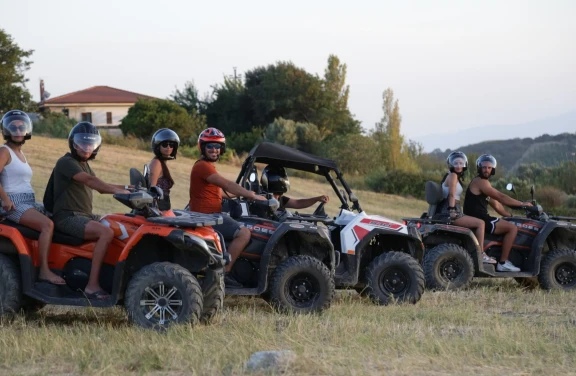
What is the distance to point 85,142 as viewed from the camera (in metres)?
9.84

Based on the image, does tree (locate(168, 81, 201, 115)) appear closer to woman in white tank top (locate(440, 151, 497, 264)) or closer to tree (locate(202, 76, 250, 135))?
tree (locate(202, 76, 250, 135))

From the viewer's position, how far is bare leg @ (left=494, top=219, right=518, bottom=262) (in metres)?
14.7

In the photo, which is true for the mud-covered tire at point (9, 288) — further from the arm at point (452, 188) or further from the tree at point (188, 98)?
the tree at point (188, 98)

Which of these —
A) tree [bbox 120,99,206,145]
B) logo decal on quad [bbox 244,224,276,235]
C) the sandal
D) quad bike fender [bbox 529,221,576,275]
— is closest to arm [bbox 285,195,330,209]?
logo decal on quad [bbox 244,224,276,235]

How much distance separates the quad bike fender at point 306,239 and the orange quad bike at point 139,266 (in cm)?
115

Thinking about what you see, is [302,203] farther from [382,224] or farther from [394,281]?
[394,281]

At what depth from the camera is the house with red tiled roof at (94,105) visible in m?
84.5

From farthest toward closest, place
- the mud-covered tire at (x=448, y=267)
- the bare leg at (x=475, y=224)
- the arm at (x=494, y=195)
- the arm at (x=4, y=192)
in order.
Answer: the arm at (x=494, y=195) → the bare leg at (x=475, y=224) → the mud-covered tire at (x=448, y=267) → the arm at (x=4, y=192)

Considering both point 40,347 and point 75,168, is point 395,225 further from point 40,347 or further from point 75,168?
point 40,347

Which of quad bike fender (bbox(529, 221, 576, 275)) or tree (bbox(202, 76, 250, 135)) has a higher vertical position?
tree (bbox(202, 76, 250, 135))

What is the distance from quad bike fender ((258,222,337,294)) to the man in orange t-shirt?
28 cm

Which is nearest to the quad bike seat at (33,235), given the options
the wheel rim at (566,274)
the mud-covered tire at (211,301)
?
the mud-covered tire at (211,301)

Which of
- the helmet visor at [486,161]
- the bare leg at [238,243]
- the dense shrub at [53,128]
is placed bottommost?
the bare leg at [238,243]

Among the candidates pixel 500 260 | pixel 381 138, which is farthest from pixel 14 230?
pixel 381 138
